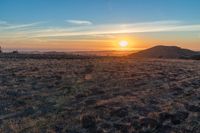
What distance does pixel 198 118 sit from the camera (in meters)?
15.1

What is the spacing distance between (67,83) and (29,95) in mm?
3693

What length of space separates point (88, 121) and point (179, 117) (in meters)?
3.94

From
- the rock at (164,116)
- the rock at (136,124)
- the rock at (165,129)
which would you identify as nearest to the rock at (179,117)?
the rock at (164,116)

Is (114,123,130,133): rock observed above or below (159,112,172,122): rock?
below

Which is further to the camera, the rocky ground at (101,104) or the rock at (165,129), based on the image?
the rocky ground at (101,104)

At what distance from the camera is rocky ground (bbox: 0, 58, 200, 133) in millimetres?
14297

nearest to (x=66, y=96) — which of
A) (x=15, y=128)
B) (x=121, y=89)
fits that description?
(x=121, y=89)

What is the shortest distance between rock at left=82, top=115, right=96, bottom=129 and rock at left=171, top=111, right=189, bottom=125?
3317 mm

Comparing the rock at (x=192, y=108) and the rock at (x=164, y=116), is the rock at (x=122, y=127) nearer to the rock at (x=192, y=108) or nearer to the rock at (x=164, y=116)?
the rock at (x=164, y=116)

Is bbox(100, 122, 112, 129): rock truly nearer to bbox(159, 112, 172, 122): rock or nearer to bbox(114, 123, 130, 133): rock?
bbox(114, 123, 130, 133): rock

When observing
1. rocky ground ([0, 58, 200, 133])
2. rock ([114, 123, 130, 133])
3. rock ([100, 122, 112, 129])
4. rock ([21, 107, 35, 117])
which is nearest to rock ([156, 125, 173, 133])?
rocky ground ([0, 58, 200, 133])

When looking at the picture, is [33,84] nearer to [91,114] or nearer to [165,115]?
[91,114]

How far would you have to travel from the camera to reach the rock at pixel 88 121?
1429 cm

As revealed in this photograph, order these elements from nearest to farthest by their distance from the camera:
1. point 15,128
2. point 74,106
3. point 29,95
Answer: point 15,128, point 74,106, point 29,95
